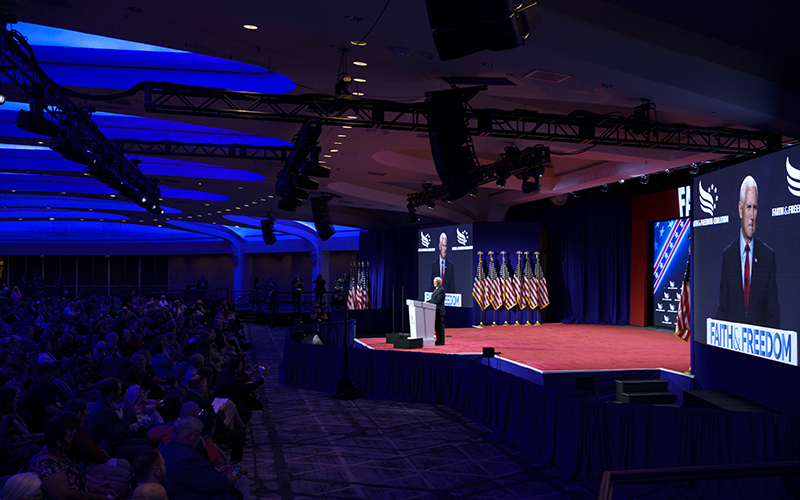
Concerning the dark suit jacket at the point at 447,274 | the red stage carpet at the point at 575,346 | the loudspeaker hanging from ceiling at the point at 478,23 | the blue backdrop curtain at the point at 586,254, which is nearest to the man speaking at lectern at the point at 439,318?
the red stage carpet at the point at 575,346

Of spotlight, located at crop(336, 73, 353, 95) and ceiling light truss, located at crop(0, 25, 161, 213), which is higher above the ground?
spotlight, located at crop(336, 73, 353, 95)

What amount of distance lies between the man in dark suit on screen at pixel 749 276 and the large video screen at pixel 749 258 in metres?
0.01

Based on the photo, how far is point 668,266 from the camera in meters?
17.3

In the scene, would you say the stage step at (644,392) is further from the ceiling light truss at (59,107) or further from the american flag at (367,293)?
the american flag at (367,293)

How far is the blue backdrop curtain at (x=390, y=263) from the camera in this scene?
2461 centimetres

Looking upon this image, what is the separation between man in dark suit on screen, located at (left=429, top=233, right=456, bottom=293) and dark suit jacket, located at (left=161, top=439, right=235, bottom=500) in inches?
645

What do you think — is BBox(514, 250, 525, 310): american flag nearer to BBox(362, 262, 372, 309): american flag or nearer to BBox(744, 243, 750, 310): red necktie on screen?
BBox(362, 262, 372, 309): american flag

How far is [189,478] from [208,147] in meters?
9.46

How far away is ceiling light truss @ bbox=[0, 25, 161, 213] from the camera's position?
256 inches

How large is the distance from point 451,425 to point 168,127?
26.3 feet

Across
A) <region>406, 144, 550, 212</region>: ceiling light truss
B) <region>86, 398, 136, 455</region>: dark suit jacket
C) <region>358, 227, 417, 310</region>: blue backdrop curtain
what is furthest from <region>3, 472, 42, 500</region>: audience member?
<region>358, 227, 417, 310</region>: blue backdrop curtain

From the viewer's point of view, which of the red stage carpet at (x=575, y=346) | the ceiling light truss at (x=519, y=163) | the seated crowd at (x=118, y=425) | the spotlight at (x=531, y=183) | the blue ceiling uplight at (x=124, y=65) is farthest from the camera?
the spotlight at (x=531, y=183)

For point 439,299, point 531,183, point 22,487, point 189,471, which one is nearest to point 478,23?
point 189,471

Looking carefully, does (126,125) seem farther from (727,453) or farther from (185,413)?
(727,453)
